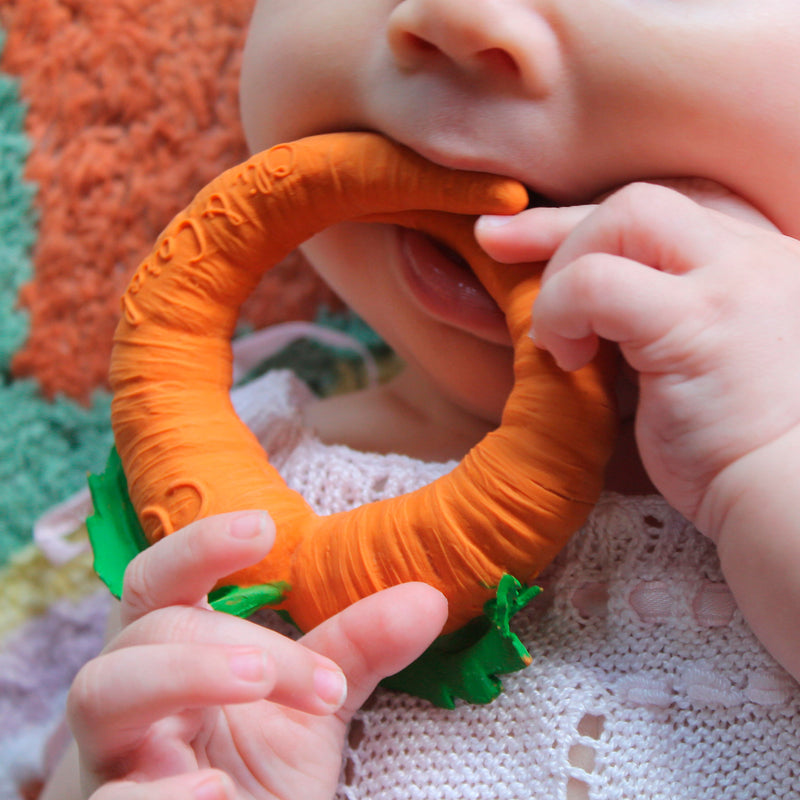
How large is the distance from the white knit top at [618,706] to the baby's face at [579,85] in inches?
10.6

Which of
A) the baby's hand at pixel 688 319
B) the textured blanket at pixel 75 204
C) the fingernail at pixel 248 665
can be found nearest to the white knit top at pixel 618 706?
the baby's hand at pixel 688 319

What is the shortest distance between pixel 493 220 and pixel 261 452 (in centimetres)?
27

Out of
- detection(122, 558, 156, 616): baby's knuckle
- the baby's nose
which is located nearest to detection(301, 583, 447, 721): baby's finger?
detection(122, 558, 156, 616): baby's knuckle

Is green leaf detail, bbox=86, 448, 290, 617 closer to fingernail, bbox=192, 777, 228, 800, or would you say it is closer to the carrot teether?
the carrot teether

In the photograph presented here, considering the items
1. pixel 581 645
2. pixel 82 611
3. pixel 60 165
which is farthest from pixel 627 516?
pixel 60 165

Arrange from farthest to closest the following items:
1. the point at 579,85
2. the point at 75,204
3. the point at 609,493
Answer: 1. the point at 75,204
2. the point at 609,493
3. the point at 579,85

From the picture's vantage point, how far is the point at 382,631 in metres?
0.60

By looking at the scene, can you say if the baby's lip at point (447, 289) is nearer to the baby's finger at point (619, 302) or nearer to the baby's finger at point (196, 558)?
the baby's finger at point (619, 302)

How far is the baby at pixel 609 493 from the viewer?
558 mm

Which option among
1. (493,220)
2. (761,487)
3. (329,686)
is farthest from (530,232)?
(329,686)

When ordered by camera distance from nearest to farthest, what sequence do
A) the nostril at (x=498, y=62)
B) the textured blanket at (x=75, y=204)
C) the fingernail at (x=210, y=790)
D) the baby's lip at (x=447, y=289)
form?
the fingernail at (x=210, y=790) → the nostril at (x=498, y=62) → the baby's lip at (x=447, y=289) → the textured blanket at (x=75, y=204)

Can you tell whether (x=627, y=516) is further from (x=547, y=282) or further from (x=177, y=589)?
(x=177, y=589)

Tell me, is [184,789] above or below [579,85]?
below

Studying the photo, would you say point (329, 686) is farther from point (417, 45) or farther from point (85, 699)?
point (417, 45)
